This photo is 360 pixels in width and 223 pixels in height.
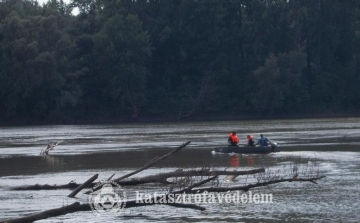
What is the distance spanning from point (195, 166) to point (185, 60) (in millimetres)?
62966

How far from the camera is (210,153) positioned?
139 ft

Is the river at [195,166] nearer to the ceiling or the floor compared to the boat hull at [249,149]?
nearer to the floor

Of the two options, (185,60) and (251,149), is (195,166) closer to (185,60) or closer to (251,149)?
(251,149)

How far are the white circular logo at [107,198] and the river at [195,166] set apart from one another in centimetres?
27

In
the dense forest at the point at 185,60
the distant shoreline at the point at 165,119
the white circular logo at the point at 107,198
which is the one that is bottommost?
the white circular logo at the point at 107,198

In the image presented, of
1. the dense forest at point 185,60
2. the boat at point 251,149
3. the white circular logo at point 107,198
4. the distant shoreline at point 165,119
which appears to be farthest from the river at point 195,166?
the distant shoreline at point 165,119

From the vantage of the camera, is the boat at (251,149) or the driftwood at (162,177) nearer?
the driftwood at (162,177)

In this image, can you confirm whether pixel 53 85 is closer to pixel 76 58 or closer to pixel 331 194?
pixel 76 58

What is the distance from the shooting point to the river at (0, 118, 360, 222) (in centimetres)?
2230

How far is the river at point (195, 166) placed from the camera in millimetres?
22297

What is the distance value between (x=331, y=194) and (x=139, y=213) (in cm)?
682

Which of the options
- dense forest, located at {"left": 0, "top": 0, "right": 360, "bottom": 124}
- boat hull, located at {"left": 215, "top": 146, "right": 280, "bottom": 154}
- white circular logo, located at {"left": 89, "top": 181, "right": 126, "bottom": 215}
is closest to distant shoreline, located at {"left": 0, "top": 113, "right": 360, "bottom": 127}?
dense forest, located at {"left": 0, "top": 0, "right": 360, "bottom": 124}

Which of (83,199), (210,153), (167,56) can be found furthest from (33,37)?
(83,199)

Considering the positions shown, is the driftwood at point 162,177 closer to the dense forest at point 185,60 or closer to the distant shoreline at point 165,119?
the dense forest at point 185,60
